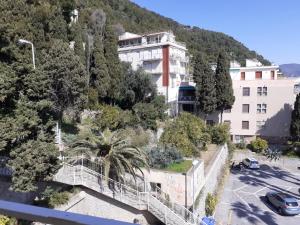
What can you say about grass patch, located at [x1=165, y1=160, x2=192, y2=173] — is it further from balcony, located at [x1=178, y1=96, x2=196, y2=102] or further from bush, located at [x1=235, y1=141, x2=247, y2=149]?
balcony, located at [x1=178, y1=96, x2=196, y2=102]

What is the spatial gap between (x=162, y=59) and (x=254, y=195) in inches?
1093

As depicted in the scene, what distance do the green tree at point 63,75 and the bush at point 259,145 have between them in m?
29.0

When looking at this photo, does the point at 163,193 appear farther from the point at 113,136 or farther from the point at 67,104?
the point at 67,104

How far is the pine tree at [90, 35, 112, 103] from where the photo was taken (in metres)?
39.2

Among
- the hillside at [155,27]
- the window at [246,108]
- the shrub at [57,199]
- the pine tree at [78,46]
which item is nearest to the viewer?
the shrub at [57,199]

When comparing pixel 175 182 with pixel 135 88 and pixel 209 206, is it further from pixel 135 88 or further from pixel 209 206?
pixel 135 88

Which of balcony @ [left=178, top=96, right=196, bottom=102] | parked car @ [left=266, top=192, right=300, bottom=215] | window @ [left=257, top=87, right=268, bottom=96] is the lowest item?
parked car @ [left=266, top=192, right=300, bottom=215]

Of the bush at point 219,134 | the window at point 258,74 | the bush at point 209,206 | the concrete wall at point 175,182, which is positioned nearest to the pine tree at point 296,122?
the window at point 258,74

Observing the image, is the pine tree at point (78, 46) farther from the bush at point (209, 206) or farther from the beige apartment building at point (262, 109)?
the beige apartment building at point (262, 109)

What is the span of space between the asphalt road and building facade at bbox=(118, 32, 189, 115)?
18507 millimetres

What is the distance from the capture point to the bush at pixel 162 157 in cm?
2247

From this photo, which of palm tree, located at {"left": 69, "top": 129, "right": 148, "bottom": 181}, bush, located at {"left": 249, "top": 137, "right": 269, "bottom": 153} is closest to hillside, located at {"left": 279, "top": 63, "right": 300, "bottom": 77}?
bush, located at {"left": 249, "top": 137, "right": 269, "bottom": 153}

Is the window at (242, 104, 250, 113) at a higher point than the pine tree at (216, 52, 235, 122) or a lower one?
lower

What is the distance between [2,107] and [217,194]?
61.7 ft
